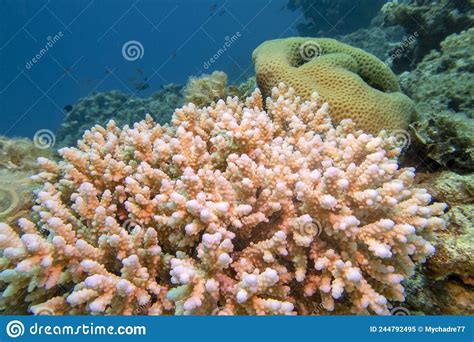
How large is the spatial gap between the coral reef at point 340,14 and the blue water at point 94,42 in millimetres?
49406

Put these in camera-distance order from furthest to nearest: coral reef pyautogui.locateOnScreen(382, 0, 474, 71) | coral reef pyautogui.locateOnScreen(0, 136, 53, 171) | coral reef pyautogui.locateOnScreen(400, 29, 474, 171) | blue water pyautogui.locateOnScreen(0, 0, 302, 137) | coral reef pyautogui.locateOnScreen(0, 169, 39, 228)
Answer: blue water pyautogui.locateOnScreen(0, 0, 302, 137), coral reef pyautogui.locateOnScreen(382, 0, 474, 71), coral reef pyautogui.locateOnScreen(0, 136, 53, 171), coral reef pyautogui.locateOnScreen(400, 29, 474, 171), coral reef pyautogui.locateOnScreen(0, 169, 39, 228)

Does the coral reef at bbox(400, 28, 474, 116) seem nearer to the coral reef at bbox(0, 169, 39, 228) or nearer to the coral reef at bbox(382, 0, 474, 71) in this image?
the coral reef at bbox(382, 0, 474, 71)

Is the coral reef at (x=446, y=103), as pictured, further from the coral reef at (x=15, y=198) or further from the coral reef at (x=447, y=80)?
the coral reef at (x=15, y=198)

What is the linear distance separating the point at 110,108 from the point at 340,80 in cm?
1434

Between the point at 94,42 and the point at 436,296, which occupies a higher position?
the point at 94,42

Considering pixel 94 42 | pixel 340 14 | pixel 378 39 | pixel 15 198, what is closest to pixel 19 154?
pixel 15 198

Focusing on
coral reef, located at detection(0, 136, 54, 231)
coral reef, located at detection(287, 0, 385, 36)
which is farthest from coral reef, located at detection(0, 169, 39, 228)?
coral reef, located at detection(287, 0, 385, 36)

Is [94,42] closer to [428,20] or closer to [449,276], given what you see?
[428,20]

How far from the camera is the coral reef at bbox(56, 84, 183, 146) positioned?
14.2 meters

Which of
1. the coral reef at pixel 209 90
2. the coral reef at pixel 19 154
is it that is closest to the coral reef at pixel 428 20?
the coral reef at pixel 209 90

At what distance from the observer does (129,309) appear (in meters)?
2.03

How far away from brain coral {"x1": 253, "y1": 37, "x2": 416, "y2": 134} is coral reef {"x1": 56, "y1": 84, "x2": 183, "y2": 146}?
385 inches

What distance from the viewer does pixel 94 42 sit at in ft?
281

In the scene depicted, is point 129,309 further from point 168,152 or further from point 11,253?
point 168,152
